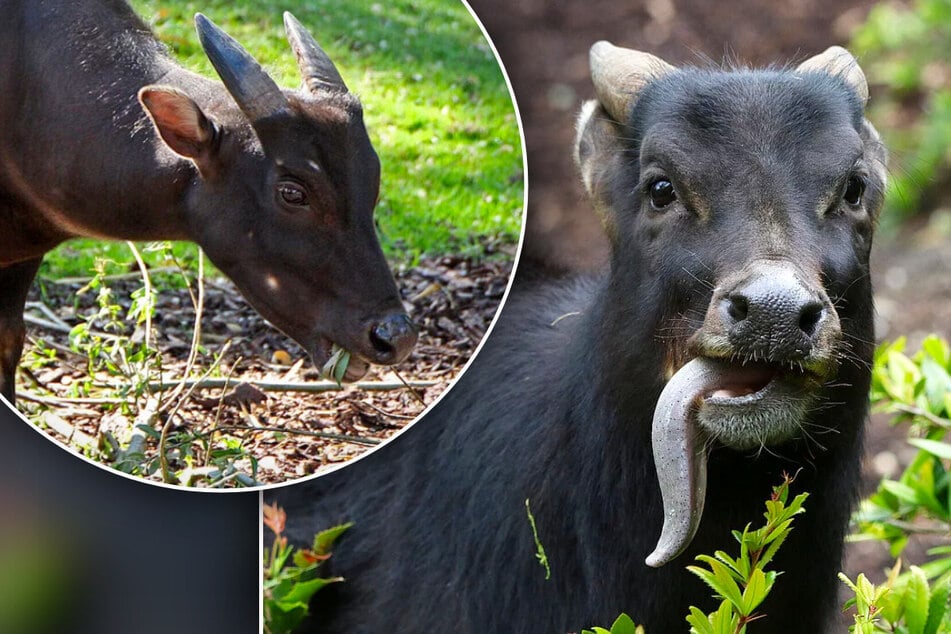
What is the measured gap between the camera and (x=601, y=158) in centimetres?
349

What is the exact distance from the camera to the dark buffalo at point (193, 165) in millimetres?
2475

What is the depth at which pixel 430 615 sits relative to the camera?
372 centimetres

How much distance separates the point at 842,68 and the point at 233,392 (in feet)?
6.30

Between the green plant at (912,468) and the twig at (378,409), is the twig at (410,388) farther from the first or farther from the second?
the green plant at (912,468)

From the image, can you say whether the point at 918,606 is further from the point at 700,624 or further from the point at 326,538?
the point at 326,538

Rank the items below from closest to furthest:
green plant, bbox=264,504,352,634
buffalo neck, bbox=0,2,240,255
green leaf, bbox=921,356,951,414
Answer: buffalo neck, bbox=0,2,240,255 < green plant, bbox=264,504,352,634 < green leaf, bbox=921,356,951,414

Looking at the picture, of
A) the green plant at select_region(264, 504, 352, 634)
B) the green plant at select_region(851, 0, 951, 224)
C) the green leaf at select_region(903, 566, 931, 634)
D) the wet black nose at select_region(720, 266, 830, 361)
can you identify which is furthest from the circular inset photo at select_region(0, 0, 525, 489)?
the green plant at select_region(851, 0, 951, 224)

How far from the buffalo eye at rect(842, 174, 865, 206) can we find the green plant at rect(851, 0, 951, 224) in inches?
175

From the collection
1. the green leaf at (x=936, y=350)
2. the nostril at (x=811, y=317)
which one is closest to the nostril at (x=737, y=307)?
the nostril at (x=811, y=317)

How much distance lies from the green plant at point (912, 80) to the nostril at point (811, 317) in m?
5.03

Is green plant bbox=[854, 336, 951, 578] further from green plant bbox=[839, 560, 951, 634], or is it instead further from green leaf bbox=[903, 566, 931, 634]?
green leaf bbox=[903, 566, 931, 634]

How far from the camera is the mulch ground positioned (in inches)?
105

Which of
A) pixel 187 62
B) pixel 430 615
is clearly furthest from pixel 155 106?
pixel 430 615

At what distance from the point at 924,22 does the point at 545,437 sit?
571cm
